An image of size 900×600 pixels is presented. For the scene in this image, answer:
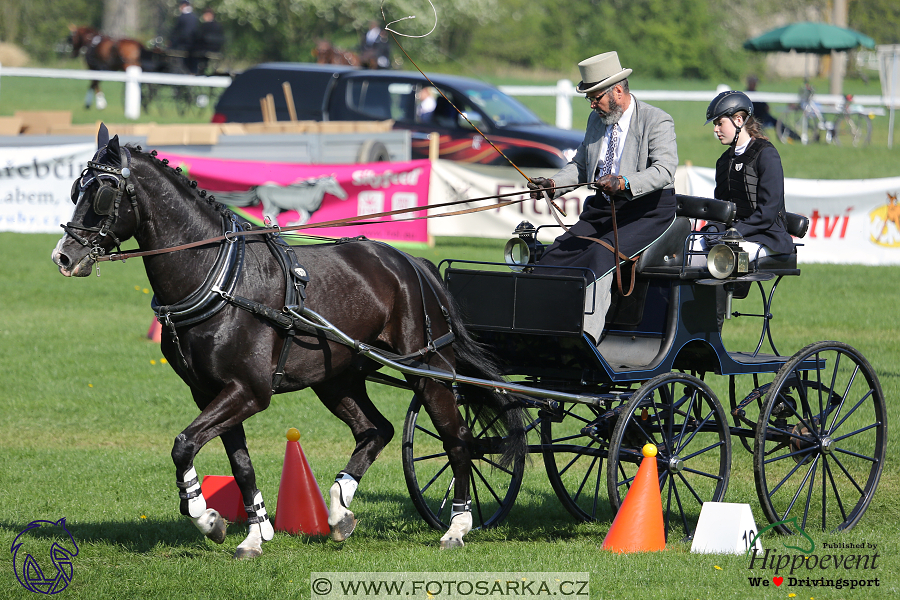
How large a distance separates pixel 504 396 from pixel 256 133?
11791 mm

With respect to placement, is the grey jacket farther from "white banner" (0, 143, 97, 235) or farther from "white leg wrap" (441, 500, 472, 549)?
"white banner" (0, 143, 97, 235)

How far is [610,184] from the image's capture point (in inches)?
214

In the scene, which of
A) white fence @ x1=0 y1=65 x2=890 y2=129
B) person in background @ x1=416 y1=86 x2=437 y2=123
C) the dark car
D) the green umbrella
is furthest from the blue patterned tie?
the green umbrella

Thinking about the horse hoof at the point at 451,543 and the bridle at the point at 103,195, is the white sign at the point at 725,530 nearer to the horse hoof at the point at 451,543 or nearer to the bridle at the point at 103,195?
Result: the horse hoof at the point at 451,543

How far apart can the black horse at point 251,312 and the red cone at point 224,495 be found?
2.39 ft

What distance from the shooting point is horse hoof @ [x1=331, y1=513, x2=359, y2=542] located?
5.79 m

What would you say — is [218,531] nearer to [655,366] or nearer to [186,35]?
[655,366]

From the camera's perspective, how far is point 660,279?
5.95 m

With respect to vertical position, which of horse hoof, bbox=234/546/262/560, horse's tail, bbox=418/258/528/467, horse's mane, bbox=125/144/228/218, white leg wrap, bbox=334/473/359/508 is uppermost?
horse's mane, bbox=125/144/228/218

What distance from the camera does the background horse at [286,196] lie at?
1516cm

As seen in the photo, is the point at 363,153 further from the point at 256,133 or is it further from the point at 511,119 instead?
the point at 511,119

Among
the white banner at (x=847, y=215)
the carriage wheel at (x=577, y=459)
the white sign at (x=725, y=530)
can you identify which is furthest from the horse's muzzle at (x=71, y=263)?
the white banner at (x=847, y=215)

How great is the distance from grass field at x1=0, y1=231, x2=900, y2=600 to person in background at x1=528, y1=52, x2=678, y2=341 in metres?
1.38

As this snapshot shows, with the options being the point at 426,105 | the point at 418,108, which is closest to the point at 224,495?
the point at 418,108
